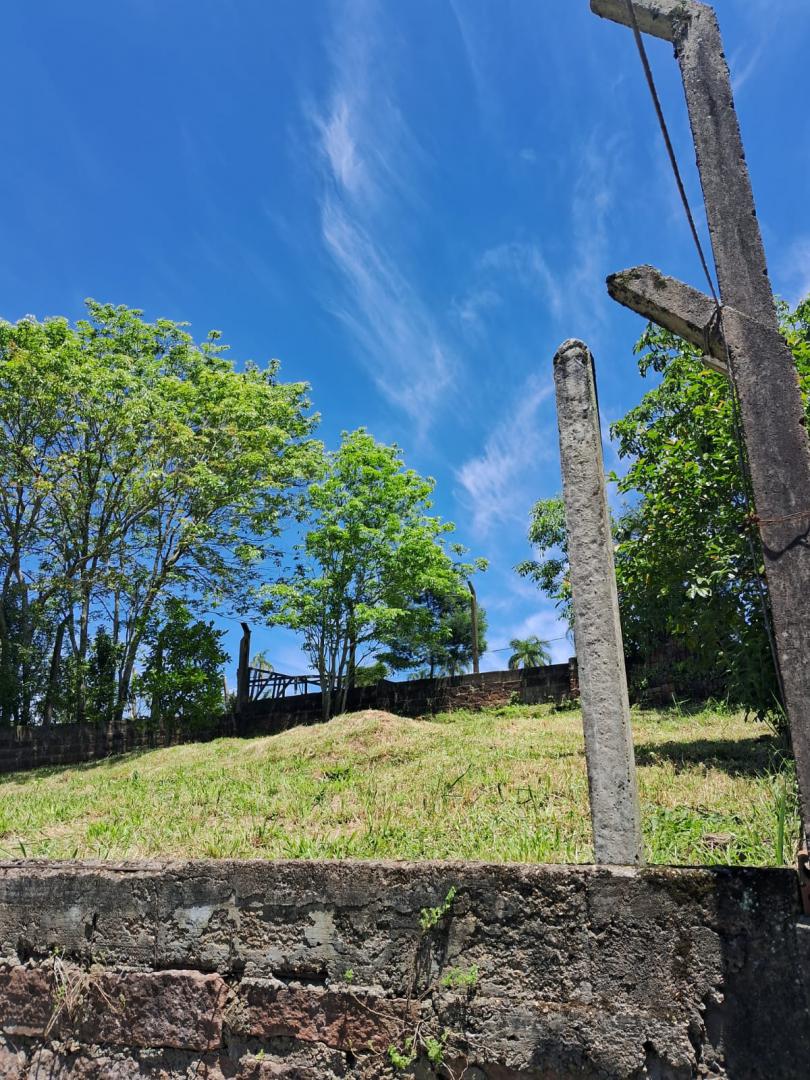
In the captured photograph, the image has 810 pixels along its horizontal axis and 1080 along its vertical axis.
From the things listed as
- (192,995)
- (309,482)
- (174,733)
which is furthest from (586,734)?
(309,482)

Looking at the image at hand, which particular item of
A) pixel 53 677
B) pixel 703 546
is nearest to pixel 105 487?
pixel 53 677

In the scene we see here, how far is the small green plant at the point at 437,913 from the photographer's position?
2.56 metres

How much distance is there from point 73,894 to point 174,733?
47.4 feet

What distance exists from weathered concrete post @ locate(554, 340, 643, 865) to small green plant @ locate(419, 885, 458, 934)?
0.53 metres

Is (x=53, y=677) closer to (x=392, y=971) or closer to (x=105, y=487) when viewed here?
(x=105, y=487)

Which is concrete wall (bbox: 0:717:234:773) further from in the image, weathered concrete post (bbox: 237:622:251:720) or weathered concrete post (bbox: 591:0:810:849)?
weathered concrete post (bbox: 591:0:810:849)

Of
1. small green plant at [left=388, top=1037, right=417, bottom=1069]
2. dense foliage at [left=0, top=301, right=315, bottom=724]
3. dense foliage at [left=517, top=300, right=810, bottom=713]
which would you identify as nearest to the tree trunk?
dense foliage at [left=0, top=301, right=315, bottom=724]

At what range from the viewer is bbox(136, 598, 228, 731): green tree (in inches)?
669

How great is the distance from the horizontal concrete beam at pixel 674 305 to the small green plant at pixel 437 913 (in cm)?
214

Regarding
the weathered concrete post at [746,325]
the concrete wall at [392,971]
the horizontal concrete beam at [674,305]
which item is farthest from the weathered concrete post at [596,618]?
the weathered concrete post at [746,325]

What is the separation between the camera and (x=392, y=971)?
2.60 metres

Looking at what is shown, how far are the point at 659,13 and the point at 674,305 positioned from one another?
1219 mm

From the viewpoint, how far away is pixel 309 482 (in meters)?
20.6

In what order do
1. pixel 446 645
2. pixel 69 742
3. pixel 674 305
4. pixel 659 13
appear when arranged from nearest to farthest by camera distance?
pixel 674 305
pixel 659 13
pixel 69 742
pixel 446 645
